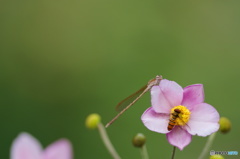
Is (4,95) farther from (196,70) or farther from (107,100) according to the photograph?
(196,70)

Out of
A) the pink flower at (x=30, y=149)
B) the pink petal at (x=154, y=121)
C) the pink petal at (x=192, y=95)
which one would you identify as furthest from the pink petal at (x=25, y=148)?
the pink petal at (x=192, y=95)

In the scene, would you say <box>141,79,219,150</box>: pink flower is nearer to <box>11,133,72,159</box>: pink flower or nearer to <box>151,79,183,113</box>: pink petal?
<box>151,79,183,113</box>: pink petal

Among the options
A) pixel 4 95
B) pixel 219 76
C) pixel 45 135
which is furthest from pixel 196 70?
pixel 4 95

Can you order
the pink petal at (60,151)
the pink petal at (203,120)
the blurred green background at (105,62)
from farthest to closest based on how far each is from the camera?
the blurred green background at (105,62) < the pink petal at (203,120) < the pink petal at (60,151)

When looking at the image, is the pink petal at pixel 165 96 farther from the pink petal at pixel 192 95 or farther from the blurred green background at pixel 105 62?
the blurred green background at pixel 105 62

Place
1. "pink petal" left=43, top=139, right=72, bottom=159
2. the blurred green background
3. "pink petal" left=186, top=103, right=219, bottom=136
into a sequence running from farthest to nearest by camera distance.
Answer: the blurred green background → "pink petal" left=186, top=103, right=219, bottom=136 → "pink petal" left=43, top=139, right=72, bottom=159

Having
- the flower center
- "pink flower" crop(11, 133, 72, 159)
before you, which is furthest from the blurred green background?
"pink flower" crop(11, 133, 72, 159)

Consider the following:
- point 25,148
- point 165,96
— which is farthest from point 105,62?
point 25,148
